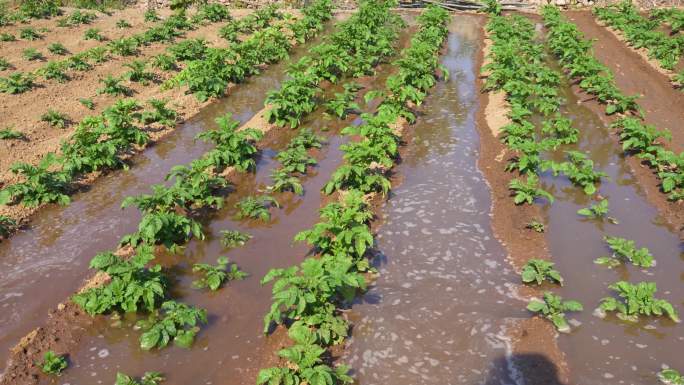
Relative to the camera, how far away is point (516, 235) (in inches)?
307

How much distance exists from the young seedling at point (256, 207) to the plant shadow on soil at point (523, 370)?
4291 millimetres

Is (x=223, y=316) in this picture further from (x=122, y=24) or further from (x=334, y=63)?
(x=122, y=24)

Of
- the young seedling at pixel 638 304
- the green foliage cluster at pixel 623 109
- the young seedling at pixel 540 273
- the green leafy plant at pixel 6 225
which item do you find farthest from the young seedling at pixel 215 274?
the green foliage cluster at pixel 623 109

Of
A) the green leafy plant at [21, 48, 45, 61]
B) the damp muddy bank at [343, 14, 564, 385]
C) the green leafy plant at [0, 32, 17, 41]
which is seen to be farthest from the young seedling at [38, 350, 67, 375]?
the green leafy plant at [0, 32, 17, 41]

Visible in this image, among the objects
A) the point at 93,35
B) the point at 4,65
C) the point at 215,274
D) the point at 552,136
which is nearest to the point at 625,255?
the point at 552,136

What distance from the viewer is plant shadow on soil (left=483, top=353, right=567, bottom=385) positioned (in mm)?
5336

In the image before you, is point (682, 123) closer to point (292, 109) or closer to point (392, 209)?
point (392, 209)

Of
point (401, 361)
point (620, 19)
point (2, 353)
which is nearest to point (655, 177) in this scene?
point (401, 361)

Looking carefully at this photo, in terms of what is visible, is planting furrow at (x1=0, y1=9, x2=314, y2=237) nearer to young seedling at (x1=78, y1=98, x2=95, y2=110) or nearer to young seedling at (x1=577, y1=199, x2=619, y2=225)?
young seedling at (x1=78, y1=98, x2=95, y2=110)

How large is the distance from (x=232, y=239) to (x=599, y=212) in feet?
19.2

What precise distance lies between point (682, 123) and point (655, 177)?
10.9 ft

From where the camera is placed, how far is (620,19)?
2106cm

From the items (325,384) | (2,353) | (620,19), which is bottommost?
(2,353)

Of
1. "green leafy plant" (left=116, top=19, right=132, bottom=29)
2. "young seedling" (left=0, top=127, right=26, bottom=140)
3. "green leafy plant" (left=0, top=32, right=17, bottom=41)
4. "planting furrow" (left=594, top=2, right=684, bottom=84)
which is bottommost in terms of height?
"young seedling" (left=0, top=127, right=26, bottom=140)
